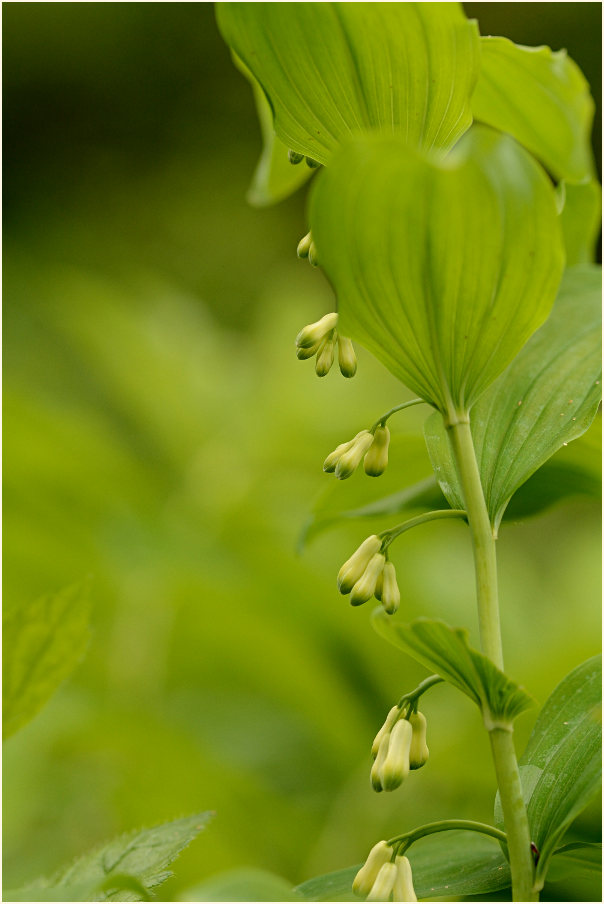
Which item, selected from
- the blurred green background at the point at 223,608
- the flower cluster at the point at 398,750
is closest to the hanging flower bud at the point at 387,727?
the flower cluster at the point at 398,750

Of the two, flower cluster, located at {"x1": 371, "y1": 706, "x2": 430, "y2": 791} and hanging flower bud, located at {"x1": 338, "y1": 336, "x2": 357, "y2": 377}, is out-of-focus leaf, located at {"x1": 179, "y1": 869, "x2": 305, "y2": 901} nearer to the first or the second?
flower cluster, located at {"x1": 371, "y1": 706, "x2": 430, "y2": 791}

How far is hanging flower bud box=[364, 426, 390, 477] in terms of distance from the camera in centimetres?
32

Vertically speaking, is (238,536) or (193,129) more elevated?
(193,129)

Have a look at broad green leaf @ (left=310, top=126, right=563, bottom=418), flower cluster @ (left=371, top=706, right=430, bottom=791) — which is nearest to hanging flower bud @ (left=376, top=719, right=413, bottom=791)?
flower cluster @ (left=371, top=706, right=430, bottom=791)

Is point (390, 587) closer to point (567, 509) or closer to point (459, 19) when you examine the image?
point (459, 19)

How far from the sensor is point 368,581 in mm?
297

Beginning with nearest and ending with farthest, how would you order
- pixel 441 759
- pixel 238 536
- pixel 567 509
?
pixel 441 759
pixel 238 536
pixel 567 509

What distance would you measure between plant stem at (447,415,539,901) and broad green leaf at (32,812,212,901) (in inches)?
4.4

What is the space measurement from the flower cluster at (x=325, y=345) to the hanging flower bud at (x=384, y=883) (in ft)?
0.52

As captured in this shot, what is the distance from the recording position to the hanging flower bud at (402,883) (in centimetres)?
27

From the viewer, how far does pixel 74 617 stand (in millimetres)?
363

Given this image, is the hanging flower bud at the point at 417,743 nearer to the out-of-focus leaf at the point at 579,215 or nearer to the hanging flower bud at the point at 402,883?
the hanging flower bud at the point at 402,883

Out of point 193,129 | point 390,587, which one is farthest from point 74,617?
point 193,129

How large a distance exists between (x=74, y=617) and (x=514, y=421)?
195mm
